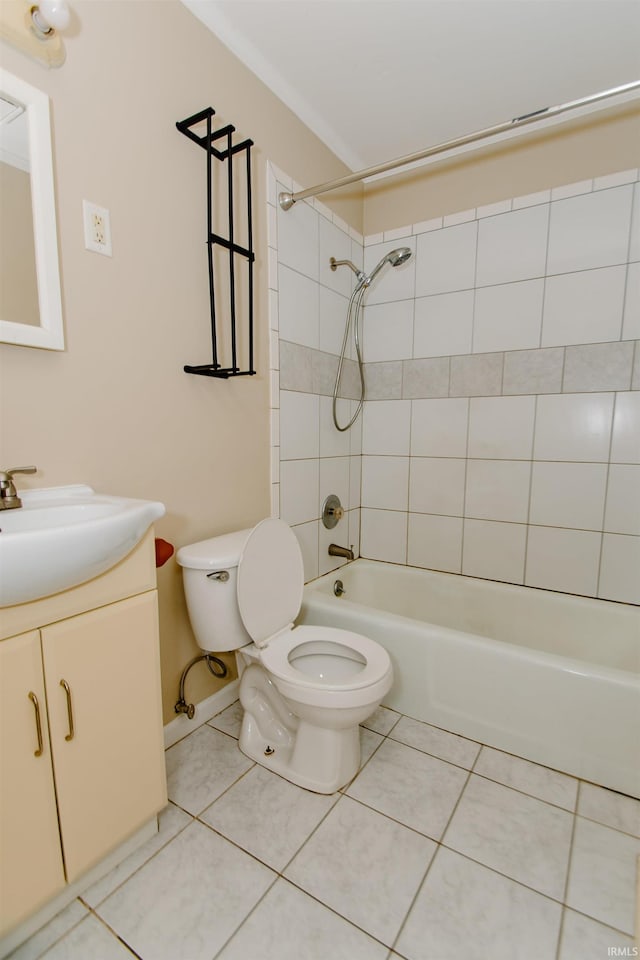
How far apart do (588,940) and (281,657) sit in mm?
908

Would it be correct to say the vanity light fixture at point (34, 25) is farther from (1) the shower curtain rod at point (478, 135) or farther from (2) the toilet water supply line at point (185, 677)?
(2) the toilet water supply line at point (185, 677)

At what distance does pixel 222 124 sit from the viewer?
4.85ft

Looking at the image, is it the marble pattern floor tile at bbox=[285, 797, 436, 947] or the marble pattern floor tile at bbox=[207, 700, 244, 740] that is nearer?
the marble pattern floor tile at bbox=[285, 797, 436, 947]

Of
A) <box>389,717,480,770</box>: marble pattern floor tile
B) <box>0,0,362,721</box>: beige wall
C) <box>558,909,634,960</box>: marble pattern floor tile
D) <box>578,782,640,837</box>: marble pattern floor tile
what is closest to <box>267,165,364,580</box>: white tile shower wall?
<box>0,0,362,721</box>: beige wall

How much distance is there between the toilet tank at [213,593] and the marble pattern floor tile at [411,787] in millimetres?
573

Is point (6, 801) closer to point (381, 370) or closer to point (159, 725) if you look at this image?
point (159, 725)

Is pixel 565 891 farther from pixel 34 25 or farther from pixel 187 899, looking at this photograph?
pixel 34 25

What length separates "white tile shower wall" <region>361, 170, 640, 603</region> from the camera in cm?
177

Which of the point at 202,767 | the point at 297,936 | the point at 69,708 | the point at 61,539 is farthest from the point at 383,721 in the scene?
the point at 61,539

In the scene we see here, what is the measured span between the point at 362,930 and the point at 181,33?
7.75 ft

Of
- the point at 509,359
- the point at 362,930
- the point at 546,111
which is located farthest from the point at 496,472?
the point at 362,930

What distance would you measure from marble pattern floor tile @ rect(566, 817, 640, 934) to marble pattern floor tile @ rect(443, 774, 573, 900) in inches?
1.1

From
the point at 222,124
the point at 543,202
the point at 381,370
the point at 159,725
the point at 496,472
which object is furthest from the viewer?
the point at 381,370

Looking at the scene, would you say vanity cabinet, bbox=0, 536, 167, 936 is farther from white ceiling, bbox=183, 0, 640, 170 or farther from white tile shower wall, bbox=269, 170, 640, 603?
white ceiling, bbox=183, 0, 640, 170
